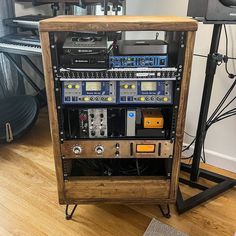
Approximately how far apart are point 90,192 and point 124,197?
0.16 m

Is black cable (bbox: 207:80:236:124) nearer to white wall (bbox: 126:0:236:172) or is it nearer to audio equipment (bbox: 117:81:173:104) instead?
white wall (bbox: 126:0:236:172)

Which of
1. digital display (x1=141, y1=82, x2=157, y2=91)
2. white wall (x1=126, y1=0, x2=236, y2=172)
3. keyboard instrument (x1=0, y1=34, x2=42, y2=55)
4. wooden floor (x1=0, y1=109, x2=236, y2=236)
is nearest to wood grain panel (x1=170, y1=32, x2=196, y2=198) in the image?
digital display (x1=141, y1=82, x2=157, y2=91)

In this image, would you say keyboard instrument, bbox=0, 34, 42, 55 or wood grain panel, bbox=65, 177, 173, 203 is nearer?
wood grain panel, bbox=65, 177, 173, 203

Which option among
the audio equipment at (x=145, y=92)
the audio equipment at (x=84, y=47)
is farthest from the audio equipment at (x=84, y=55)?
the audio equipment at (x=145, y=92)

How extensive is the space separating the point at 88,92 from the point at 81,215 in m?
0.67

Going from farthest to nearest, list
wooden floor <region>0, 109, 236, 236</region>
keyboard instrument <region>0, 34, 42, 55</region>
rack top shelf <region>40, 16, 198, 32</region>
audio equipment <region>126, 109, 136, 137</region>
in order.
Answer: keyboard instrument <region>0, 34, 42, 55</region>
wooden floor <region>0, 109, 236, 236</region>
audio equipment <region>126, 109, 136, 137</region>
rack top shelf <region>40, 16, 198, 32</region>

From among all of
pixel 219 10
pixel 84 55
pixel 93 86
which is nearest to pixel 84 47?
pixel 84 55

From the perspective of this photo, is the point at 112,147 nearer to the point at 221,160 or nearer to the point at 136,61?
the point at 136,61

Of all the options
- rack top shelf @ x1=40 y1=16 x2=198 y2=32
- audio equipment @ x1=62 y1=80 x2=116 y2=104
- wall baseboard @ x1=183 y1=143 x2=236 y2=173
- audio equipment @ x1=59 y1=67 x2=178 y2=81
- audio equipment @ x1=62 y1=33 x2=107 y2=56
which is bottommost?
wall baseboard @ x1=183 y1=143 x2=236 y2=173

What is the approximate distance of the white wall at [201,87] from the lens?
1.44 m

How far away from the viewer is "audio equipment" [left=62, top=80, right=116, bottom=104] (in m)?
0.98

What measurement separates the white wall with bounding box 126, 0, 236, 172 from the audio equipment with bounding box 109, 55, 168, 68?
62cm

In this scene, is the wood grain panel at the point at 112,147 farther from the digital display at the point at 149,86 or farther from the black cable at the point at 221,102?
the black cable at the point at 221,102

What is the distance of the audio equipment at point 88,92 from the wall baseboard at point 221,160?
947mm
